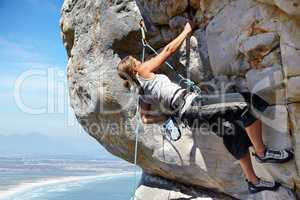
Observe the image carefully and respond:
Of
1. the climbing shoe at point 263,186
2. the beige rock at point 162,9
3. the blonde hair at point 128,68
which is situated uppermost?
the beige rock at point 162,9

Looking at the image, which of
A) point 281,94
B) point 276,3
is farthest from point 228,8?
point 281,94

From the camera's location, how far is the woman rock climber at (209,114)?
4.83 meters

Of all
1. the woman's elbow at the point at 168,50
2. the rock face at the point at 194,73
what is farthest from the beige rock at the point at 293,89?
the woman's elbow at the point at 168,50

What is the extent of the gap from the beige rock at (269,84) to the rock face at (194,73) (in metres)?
0.01

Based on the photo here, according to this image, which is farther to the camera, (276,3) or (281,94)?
(281,94)

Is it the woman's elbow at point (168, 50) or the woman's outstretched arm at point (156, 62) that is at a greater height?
the woman's elbow at point (168, 50)

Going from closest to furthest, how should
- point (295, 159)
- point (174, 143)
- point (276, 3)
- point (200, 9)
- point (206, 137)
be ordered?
point (276, 3)
point (295, 159)
point (200, 9)
point (206, 137)
point (174, 143)

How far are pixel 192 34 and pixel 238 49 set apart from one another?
3.42 ft

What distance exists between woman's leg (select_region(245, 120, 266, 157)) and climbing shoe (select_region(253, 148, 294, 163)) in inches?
2.4

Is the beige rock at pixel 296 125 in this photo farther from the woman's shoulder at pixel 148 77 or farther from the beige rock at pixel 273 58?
the woman's shoulder at pixel 148 77

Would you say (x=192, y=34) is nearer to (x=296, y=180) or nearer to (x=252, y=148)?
(x=252, y=148)

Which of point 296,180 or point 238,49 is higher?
point 238,49

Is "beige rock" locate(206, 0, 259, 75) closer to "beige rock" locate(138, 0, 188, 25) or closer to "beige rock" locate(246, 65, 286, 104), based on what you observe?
"beige rock" locate(246, 65, 286, 104)

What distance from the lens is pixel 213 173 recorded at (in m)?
6.75
